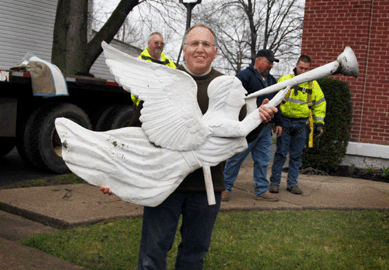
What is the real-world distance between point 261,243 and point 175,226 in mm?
1746

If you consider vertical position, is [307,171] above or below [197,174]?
below

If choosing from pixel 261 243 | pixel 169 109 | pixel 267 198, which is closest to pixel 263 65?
pixel 267 198

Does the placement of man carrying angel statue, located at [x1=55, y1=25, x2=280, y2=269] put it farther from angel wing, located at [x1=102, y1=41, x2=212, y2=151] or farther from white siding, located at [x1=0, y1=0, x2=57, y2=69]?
white siding, located at [x1=0, y1=0, x2=57, y2=69]

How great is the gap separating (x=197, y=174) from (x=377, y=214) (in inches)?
143

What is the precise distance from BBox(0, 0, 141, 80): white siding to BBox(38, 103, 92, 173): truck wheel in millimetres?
8542

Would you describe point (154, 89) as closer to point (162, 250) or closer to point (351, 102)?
point (162, 250)

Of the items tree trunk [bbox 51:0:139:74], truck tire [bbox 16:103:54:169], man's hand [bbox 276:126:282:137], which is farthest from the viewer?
tree trunk [bbox 51:0:139:74]

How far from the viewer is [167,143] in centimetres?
248

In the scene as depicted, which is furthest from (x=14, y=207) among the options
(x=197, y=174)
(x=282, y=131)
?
(x=282, y=131)

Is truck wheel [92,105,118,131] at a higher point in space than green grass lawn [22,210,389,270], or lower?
higher

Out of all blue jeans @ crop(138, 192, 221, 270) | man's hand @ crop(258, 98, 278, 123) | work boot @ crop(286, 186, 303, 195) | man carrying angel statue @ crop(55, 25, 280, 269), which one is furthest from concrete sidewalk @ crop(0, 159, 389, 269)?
man's hand @ crop(258, 98, 278, 123)

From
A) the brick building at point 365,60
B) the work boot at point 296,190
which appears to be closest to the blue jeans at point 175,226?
the work boot at point 296,190

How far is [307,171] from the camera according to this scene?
8367 millimetres

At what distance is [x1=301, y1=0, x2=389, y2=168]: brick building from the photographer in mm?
8391
